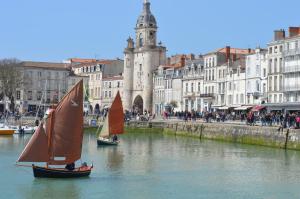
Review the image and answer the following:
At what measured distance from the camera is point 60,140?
34469mm

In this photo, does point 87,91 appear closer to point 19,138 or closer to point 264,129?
point 19,138

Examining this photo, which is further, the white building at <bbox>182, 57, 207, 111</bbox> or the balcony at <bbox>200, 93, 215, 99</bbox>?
the white building at <bbox>182, 57, 207, 111</bbox>

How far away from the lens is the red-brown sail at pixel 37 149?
111 feet

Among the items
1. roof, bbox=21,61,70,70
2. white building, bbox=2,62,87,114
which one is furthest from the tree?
roof, bbox=21,61,70,70

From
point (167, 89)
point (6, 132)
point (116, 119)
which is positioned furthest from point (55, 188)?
point (167, 89)

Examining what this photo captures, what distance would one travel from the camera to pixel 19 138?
70.1m

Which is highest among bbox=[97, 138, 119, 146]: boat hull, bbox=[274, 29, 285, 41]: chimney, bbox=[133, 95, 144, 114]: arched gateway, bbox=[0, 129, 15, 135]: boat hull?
bbox=[274, 29, 285, 41]: chimney

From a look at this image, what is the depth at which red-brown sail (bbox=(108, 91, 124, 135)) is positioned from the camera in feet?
197

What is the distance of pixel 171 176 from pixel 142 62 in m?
79.4

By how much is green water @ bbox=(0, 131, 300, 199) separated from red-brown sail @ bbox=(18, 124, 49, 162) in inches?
42.4

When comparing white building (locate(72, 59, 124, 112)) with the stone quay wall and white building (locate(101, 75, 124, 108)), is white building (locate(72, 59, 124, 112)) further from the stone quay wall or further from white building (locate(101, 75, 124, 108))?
the stone quay wall

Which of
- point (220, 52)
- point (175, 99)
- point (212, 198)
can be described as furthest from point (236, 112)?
point (212, 198)

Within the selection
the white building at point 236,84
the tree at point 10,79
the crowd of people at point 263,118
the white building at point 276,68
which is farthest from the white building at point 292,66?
the tree at point 10,79

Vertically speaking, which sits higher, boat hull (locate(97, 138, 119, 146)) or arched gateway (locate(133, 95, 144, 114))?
arched gateway (locate(133, 95, 144, 114))
